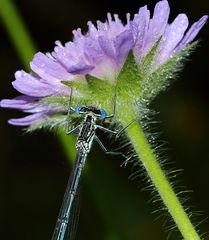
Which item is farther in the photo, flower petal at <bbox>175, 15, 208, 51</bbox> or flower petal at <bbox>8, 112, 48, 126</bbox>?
flower petal at <bbox>8, 112, 48, 126</bbox>

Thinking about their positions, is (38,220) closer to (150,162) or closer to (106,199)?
(106,199)

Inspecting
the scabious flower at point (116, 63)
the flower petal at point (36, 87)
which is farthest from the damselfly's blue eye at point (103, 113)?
the flower petal at point (36, 87)

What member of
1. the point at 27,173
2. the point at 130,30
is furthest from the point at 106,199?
the point at 27,173

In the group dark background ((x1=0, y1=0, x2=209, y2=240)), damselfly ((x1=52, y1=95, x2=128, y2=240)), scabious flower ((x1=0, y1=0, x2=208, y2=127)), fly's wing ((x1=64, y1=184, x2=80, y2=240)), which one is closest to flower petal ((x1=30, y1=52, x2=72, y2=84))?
scabious flower ((x1=0, y1=0, x2=208, y2=127))

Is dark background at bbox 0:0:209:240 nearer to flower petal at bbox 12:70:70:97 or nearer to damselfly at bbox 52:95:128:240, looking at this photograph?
damselfly at bbox 52:95:128:240

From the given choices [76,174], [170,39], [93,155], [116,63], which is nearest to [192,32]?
[170,39]

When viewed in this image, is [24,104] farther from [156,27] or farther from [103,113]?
[156,27]
